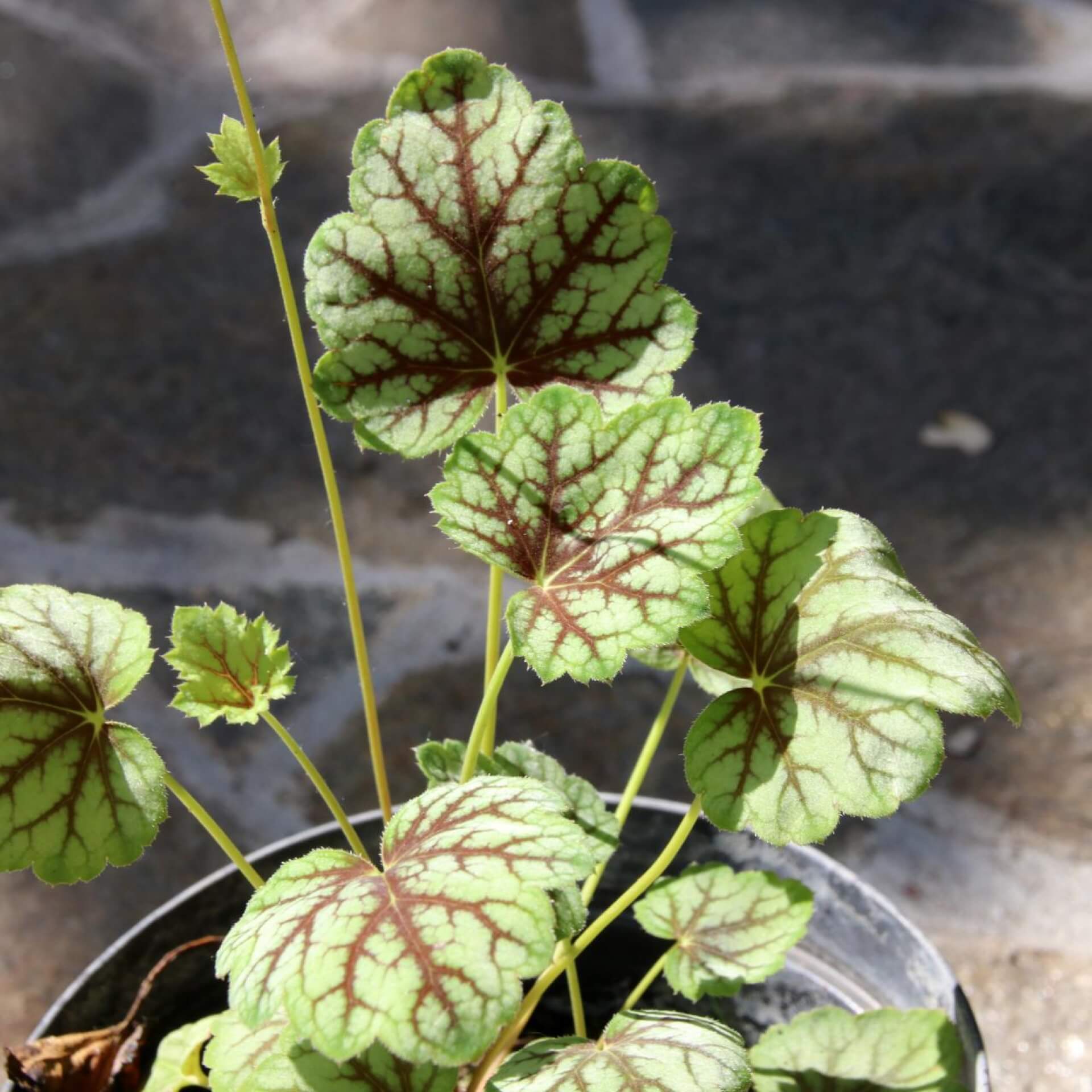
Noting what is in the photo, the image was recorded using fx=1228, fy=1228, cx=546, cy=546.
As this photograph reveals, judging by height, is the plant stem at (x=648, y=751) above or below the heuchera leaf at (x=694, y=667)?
below

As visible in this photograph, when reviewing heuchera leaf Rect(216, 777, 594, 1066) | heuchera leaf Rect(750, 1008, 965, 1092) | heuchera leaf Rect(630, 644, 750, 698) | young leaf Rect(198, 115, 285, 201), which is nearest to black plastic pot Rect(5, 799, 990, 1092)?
heuchera leaf Rect(750, 1008, 965, 1092)

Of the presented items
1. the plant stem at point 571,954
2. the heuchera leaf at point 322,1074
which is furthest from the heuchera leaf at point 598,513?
the heuchera leaf at point 322,1074

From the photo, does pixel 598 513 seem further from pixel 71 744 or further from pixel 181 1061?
pixel 181 1061

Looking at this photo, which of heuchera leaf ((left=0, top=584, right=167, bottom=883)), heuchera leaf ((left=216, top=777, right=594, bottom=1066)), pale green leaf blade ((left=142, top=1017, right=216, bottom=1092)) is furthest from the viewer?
pale green leaf blade ((left=142, top=1017, right=216, bottom=1092))

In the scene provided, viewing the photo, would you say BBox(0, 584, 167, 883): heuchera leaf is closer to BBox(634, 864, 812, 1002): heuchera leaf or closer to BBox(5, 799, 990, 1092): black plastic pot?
BBox(5, 799, 990, 1092): black plastic pot

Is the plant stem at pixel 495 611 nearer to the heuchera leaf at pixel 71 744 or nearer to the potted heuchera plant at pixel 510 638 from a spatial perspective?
the potted heuchera plant at pixel 510 638

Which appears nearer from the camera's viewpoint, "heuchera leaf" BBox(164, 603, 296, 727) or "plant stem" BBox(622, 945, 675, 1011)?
"heuchera leaf" BBox(164, 603, 296, 727)

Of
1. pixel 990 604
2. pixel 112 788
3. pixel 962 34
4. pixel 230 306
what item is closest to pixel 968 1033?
pixel 112 788
